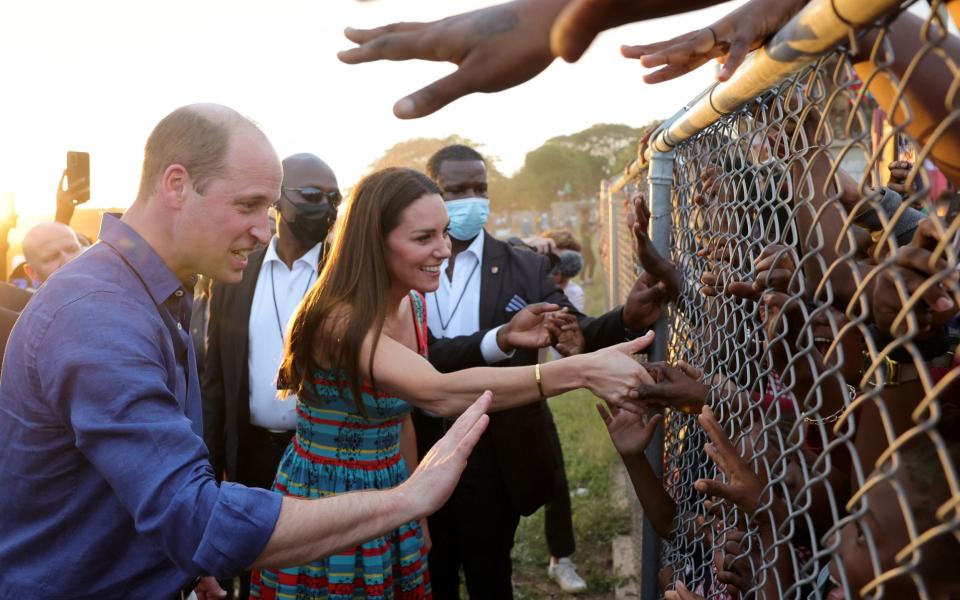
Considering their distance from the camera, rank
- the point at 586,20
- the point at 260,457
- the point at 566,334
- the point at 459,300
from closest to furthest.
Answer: the point at 586,20, the point at 566,334, the point at 260,457, the point at 459,300

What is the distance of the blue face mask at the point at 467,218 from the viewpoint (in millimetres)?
3908

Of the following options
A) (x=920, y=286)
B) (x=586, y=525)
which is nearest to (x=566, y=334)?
(x=920, y=286)

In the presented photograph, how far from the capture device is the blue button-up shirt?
160 cm

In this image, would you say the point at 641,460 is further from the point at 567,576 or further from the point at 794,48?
the point at 567,576

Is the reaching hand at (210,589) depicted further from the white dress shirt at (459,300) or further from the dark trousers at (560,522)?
the dark trousers at (560,522)

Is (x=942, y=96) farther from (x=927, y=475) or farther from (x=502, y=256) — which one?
(x=502, y=256)

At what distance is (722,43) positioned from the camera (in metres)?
1.27

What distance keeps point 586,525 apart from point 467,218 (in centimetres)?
297

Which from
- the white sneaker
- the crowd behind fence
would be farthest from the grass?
the crowd behind fence

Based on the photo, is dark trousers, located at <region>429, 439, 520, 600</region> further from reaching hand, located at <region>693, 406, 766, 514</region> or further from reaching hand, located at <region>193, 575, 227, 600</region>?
reaching hand, located at <region>693, 406, 766, 514</region>

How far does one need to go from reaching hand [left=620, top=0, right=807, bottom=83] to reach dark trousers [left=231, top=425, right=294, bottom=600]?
279 centimetres

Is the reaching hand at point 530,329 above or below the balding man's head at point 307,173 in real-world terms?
below

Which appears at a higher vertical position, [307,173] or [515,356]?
[307,173]

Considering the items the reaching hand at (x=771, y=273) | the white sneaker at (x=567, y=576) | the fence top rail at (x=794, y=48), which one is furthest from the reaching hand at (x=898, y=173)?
the white sneaker at (x=567, y=576)
